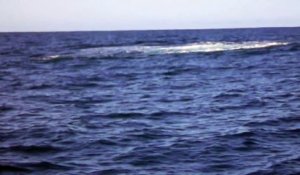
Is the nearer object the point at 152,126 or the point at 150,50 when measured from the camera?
the point at 152,126

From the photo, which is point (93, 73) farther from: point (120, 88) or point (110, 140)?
point (110, 140)

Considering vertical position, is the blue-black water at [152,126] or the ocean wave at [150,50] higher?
the ocean wave at [150,50]

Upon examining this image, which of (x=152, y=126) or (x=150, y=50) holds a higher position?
(x=150, y=50)

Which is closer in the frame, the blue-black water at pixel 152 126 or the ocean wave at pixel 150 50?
the blue-black water at pixel 152 126

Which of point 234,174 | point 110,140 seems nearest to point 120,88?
point 110,140

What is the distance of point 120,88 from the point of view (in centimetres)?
2583

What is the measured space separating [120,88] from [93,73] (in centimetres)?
971

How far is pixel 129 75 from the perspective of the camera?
110ft

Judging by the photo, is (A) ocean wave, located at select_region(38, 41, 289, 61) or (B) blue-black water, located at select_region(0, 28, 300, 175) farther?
(A) ocean wave, located at select_region(38, 41, 289, 61)

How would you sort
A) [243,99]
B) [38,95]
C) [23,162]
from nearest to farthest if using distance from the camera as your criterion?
[23,162]
[243,99]
[38,95]

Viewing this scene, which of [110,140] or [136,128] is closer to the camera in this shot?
[110,140]

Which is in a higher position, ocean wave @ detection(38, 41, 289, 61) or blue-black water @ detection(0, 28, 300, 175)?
ocean wave @ detection(38, 41, 289, 61)

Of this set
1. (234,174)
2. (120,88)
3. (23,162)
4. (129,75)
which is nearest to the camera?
(234,174)

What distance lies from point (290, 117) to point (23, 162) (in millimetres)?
9245
